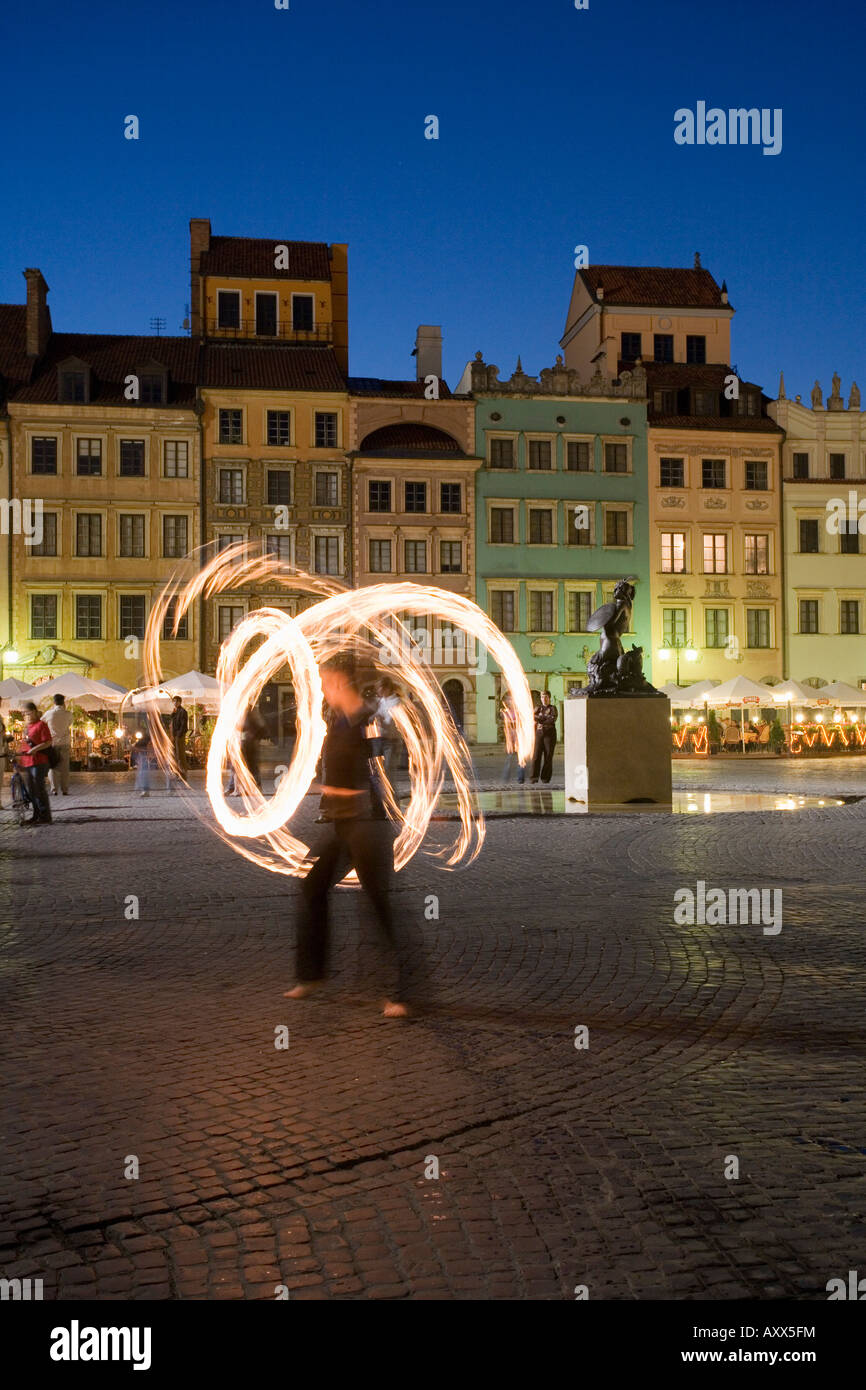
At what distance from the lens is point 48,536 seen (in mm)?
51250

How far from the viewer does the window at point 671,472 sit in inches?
2234

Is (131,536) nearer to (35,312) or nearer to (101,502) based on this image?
(101,502)

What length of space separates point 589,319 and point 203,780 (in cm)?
3794

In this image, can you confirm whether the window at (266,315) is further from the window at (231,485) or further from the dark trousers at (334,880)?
the dark trousers at (334,880)

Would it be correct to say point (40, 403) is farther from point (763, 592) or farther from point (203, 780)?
point (763, 592)

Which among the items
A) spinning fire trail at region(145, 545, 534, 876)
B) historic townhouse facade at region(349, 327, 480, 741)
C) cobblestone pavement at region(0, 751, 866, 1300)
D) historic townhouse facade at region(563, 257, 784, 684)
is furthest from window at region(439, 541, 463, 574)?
cobblestone pavement at region(0, 751, 866, 1300)

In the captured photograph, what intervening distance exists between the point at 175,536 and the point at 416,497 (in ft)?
33.4

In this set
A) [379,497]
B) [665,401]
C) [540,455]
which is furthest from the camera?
[665,401]

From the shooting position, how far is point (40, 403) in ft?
166

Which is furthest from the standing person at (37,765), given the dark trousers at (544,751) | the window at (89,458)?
the window at (89,458)

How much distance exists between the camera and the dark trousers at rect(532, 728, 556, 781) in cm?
2681

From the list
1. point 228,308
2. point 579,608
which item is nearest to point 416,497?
point 579,608

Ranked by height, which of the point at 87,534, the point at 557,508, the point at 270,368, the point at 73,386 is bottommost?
the point at 87,534

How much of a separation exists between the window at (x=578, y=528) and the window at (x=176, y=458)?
16399 millimetres
